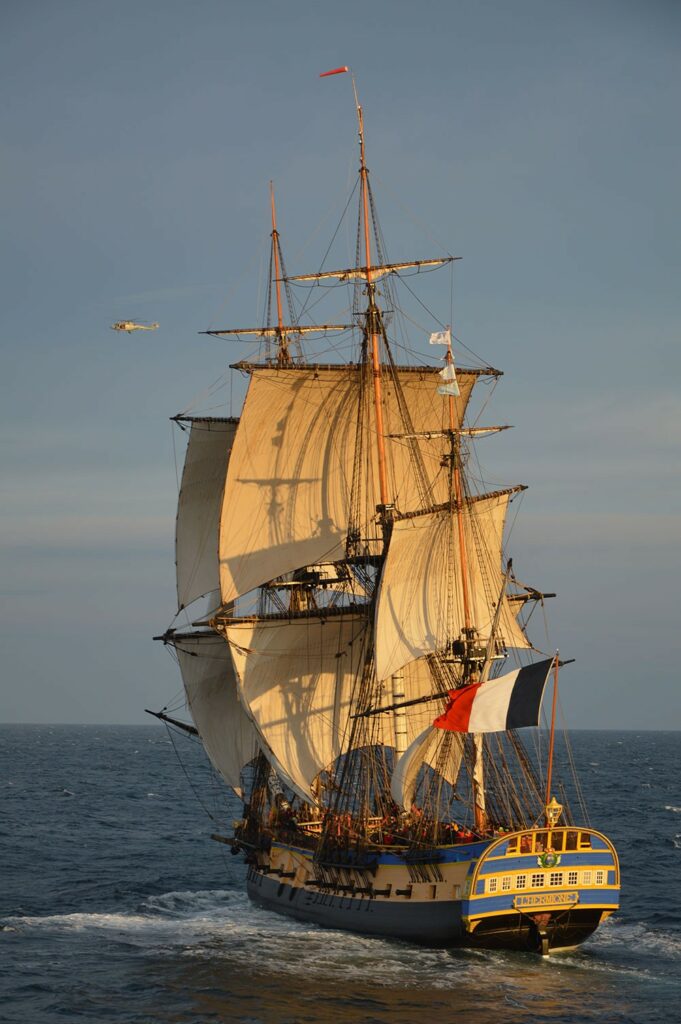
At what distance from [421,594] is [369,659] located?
4.58m

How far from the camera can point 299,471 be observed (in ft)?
189

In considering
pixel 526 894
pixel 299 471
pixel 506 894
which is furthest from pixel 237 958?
pixel 299 471

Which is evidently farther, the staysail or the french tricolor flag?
the staysail

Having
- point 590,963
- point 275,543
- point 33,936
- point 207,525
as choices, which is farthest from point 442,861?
point 207,525

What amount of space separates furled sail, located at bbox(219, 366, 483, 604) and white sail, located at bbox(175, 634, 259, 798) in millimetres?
4896

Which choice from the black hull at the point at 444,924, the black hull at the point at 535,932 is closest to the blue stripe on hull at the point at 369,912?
the black hull at the point at 444,924

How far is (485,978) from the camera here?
123ft

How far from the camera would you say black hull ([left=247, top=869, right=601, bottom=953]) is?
130ft

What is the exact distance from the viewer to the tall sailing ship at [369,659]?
40.5 metres

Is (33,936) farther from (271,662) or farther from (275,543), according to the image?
(275,543)

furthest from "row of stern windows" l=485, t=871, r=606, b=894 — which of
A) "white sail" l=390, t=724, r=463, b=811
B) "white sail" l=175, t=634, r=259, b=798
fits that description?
"white sail" l=175, t=634, r=259, b=798

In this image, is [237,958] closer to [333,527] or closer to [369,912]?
[369,912]

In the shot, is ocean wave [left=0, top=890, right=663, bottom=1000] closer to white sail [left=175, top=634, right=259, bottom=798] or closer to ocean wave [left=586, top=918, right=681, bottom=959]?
ocean wave [left=586, top=918, right=681, bottom=959]

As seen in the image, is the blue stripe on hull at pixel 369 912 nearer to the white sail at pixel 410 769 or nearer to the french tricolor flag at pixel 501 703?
the white sail at pixel 410 769
